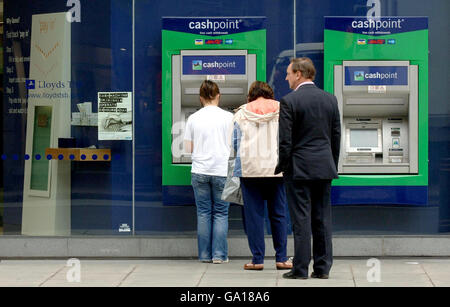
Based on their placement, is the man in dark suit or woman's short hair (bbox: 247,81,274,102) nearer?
the man in dark suit

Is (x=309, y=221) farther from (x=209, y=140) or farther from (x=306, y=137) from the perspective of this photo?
(x=209, y=140)

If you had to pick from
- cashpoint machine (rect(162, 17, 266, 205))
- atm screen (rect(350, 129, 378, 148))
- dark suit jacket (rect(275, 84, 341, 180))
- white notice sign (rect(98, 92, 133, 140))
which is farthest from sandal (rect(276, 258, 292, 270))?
white notice sign (rect(98, 92, 133, 140))

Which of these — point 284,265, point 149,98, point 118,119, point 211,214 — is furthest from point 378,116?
point 118,119

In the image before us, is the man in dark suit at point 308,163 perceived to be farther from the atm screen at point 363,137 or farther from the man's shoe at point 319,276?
the atm screen at point 363,137

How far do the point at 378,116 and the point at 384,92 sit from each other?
24cm

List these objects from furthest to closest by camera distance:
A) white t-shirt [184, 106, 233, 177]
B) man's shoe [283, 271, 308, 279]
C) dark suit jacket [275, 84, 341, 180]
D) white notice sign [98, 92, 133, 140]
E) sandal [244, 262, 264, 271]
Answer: white notice sign [98, 92, 133, 140] → white t-shirt [184, 106, 233, 177] → sandal [244, 262, 264, 271] → man's shoe [283, 271, 308, 279] → dark suit jacket [275, 84, 341, 180]

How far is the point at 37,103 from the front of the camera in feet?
28.5

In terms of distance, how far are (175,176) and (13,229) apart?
5.66 ft

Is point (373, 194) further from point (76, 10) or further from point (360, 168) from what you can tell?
point (76, 10)

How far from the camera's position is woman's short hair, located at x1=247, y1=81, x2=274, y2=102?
7.71 metres

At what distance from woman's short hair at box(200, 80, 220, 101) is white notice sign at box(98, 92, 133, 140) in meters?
0.89

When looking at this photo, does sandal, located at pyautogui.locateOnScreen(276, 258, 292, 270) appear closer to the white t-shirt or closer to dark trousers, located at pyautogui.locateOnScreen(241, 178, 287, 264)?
dark trousers, located at pyautogui.locateOnScreen(241, 178, 287, 264)

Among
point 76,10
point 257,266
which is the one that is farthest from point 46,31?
point 257,266

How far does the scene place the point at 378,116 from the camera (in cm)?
832
